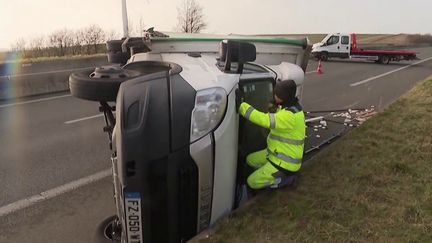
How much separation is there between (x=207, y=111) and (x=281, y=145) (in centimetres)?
108

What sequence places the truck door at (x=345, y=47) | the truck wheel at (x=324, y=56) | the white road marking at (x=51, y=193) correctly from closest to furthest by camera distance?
1. the white road marking at (x=51, y=193)
2. the truck door at (x=345, y=47)
3. the truck wheel at (x=324, y=56)

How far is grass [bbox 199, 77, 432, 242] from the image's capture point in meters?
3.22

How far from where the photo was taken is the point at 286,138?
3.72m

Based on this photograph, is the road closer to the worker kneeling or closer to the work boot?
the worker kneeling

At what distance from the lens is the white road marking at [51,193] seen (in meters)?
4.45

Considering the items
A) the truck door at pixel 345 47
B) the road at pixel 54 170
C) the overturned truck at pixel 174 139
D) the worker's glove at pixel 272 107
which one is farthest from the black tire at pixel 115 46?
the truck door at pixel 345 47

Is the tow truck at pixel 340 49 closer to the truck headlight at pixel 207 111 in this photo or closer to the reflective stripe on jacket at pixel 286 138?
the reflective stripe on jacket at pixel 286 138

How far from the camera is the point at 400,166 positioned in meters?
4.65

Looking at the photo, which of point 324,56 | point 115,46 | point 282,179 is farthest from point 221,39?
point 324,56

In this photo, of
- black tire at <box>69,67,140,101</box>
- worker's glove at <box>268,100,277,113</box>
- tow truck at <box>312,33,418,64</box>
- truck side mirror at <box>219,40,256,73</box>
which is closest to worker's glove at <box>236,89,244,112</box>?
truck side mirror at <box>219,40,256,73</box>

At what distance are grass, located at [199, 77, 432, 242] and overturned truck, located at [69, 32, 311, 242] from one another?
279 millimetres

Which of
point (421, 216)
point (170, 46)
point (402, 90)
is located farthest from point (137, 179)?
point (402, 90)

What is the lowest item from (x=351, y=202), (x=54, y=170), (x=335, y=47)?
(x=335, y=47)

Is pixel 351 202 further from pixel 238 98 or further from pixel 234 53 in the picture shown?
pixel 234 53
